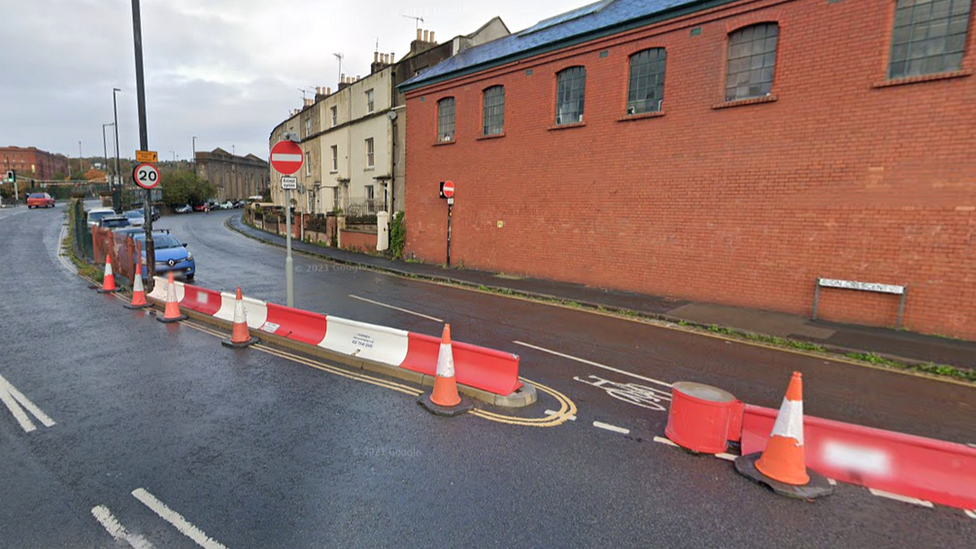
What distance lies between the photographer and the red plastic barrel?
4.55 m

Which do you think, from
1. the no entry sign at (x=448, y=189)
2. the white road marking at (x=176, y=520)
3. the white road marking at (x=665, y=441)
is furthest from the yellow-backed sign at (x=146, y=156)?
the white road marking at (x=665, y=441)

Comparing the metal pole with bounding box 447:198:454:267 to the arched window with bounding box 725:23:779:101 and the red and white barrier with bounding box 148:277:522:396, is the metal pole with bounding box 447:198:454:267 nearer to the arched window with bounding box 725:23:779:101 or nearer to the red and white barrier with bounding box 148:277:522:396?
the red and white barrier with bounding box 148:277:522:396

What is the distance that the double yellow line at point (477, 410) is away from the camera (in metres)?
5.26

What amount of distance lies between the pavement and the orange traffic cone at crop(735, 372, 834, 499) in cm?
513

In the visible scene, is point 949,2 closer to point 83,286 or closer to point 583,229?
point 583,229

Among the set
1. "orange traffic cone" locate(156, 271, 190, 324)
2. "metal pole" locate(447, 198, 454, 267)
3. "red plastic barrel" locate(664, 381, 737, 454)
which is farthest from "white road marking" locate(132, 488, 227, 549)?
"metal pole" locate(447, 198, 454, 267)

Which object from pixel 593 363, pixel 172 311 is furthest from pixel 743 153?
pixel 172 311

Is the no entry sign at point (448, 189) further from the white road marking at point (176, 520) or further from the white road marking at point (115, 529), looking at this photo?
the white road marking at point (115, 529)

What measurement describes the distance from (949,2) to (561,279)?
1045 centimetres

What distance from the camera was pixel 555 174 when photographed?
49.9 feet

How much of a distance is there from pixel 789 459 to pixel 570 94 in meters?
13.1

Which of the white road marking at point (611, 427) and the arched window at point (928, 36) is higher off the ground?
the arched window at point (928, 36)

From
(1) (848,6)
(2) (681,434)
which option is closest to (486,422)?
(2) (681,434)

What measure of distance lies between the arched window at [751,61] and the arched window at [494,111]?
7.67 meters
